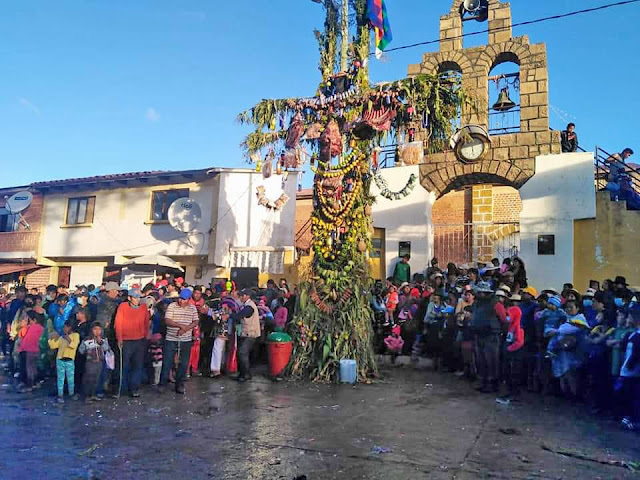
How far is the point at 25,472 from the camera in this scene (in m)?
5.42

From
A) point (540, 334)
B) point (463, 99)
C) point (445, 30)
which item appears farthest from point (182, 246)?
point (540, 334)

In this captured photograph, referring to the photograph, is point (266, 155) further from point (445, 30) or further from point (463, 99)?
point (445, 30)

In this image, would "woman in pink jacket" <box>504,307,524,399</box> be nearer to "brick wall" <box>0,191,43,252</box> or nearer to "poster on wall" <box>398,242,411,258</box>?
"poster on wall" <box>398,242,411,258</box>

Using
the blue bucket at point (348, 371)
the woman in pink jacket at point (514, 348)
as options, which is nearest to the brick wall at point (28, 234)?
the blue bucket at point (348, 371)

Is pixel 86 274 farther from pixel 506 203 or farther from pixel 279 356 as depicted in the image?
pixel 506 203

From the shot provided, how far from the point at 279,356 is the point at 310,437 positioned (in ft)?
12.6

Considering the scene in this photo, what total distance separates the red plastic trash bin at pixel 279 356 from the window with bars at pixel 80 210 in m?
16.9

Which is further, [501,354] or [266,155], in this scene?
[266,155]

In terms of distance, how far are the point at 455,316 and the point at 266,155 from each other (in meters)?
5.44

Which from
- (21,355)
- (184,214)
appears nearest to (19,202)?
(184,214)

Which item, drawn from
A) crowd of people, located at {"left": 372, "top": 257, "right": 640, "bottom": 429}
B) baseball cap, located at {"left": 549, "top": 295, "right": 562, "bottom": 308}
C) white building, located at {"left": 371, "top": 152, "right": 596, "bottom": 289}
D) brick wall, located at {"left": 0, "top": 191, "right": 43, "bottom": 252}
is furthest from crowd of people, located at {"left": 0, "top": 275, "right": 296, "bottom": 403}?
brick wall, located at {"left": 0, "top": 191, "right": 43, "bottom": 252}

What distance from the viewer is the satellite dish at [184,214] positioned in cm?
2105

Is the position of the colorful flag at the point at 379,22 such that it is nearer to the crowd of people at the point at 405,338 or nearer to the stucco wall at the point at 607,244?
the crowd of people at the point at 405,338

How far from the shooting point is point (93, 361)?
8.74 metres
